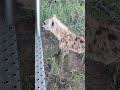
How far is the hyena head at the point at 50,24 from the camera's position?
40.2 inches

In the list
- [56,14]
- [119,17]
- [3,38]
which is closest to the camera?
[119,17]

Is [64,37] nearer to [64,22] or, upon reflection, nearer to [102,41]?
[64,22]

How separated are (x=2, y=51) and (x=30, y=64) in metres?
0.33

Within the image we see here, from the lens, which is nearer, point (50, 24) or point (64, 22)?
point (64, 22)

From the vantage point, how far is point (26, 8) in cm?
125

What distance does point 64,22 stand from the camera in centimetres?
87

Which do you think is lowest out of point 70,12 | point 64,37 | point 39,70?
point 39,70

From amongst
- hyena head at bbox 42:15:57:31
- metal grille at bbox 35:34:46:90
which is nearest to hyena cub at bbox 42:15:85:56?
hyena head at bbox 42:15:57:31

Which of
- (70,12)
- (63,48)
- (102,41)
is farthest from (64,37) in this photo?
(102,41)

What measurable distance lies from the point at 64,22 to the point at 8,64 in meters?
0.32

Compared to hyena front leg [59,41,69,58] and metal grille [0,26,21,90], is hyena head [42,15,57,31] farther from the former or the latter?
metal grille [0,26,21,90]

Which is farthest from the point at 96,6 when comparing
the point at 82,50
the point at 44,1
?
the point at 44,1

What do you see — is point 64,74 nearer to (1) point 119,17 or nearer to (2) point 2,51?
(2) point 2,51

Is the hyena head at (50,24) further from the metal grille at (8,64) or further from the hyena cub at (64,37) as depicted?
the metal grille at (8,64)
